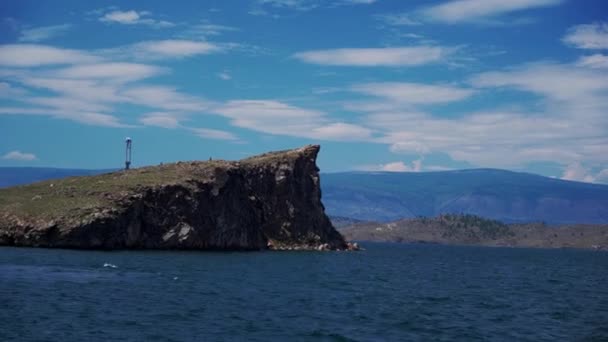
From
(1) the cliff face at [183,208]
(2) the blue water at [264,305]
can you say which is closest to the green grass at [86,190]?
(1) the cliff face at [183,208]

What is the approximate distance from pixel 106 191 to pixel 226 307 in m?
81.6

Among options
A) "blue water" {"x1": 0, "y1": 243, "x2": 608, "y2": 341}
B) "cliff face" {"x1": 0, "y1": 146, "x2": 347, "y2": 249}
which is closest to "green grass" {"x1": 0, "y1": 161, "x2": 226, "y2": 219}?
"cliff face" {"x1": 0, "y1": 146, "x2": 347, "y2": 249}

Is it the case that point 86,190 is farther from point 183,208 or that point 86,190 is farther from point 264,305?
point 264,305

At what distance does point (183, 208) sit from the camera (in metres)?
143

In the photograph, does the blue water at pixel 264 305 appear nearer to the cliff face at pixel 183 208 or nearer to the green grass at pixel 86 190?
the cliff face at pixel 183 208

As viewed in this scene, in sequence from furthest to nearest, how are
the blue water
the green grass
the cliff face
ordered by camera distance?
the green grass < the cliff face < the blue water

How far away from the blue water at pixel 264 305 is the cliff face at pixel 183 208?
2492cm

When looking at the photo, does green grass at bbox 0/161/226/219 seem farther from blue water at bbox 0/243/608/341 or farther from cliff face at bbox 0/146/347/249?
blue water at bbox 0/243/608/341

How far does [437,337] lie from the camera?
48375 millimetres

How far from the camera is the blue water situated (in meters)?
46.2

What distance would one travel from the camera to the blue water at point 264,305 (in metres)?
46.2

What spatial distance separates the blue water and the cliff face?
2492 cm

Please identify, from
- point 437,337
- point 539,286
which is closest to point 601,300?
point 539,286

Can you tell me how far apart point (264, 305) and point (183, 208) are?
281 ft
